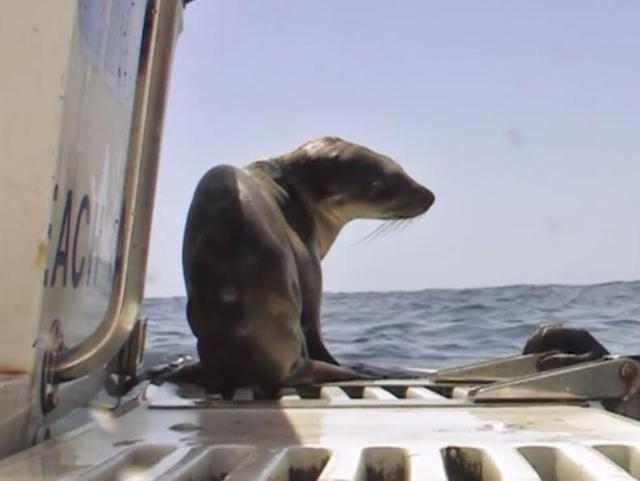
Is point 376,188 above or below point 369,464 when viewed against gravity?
above

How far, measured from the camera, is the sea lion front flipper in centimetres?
262

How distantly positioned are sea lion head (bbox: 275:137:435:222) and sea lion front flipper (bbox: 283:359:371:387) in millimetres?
800

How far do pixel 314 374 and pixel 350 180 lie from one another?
2.98 ft

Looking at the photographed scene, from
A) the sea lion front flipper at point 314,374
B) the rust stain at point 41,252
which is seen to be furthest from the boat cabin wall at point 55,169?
the sea lion front flipper at point 314,374

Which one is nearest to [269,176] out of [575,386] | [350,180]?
[350,180]

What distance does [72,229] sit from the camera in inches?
61.4

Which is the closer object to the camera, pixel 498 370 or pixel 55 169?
pixel 55 169

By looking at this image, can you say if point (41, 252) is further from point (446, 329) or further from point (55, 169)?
point (446, 329)

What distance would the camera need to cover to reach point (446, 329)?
7.77m

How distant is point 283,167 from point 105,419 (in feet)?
5.36

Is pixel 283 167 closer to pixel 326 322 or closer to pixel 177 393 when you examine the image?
pixel 177 393

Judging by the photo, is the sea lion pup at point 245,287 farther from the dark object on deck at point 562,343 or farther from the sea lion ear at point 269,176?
the dark object on deck at point 562,343

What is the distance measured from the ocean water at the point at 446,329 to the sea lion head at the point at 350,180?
57 cm

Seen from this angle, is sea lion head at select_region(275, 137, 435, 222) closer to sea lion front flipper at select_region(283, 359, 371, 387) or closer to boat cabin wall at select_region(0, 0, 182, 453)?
sea lion front flipper at select_region(283, 359, 371, 387)
